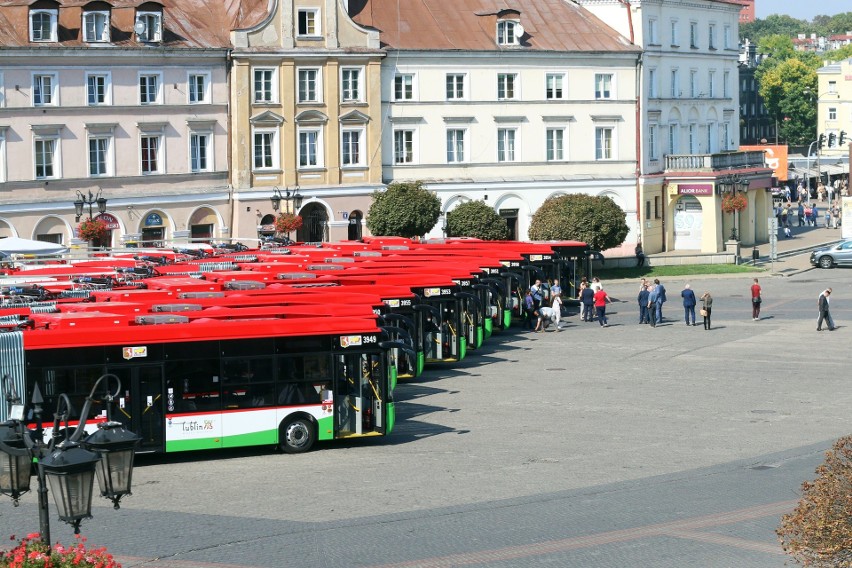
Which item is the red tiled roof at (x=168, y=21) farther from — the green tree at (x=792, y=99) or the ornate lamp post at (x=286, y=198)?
the green tree at (x=792, y=99)

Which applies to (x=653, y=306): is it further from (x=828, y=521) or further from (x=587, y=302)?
(x=828, y=521)

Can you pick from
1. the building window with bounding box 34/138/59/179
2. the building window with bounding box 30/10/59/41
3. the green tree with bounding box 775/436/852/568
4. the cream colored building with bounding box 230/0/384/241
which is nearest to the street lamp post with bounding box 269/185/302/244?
the cream colored building with bounding box 230/0/384/241

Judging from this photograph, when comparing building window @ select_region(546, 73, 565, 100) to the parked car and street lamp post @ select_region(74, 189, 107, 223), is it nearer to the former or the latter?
the parked car

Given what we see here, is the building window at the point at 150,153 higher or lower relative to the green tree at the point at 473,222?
higher

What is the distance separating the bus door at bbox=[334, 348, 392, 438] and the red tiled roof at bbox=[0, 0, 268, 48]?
1423 inches

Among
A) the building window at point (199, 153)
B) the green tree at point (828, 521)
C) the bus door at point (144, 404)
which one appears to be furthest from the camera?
the building window at point (199, 153)

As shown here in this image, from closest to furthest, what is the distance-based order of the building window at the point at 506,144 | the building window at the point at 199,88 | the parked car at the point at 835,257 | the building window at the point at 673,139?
the building window at the point at 199,88, the parked car at the point at 835,257, the building window at the point at 506,144, the building window at the point at 673,139

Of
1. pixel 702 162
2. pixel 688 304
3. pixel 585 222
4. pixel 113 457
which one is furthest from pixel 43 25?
pixel 113 457

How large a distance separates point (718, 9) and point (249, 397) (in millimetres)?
61546

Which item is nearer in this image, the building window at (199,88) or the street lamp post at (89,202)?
the street lamp post at (89,202)

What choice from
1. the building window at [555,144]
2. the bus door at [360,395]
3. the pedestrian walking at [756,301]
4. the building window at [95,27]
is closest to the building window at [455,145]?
the building window at [555,144]

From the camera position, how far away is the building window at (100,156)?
6562 centimetres

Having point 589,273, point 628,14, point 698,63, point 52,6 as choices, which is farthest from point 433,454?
point 698,63

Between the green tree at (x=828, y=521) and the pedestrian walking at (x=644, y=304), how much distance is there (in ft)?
121
